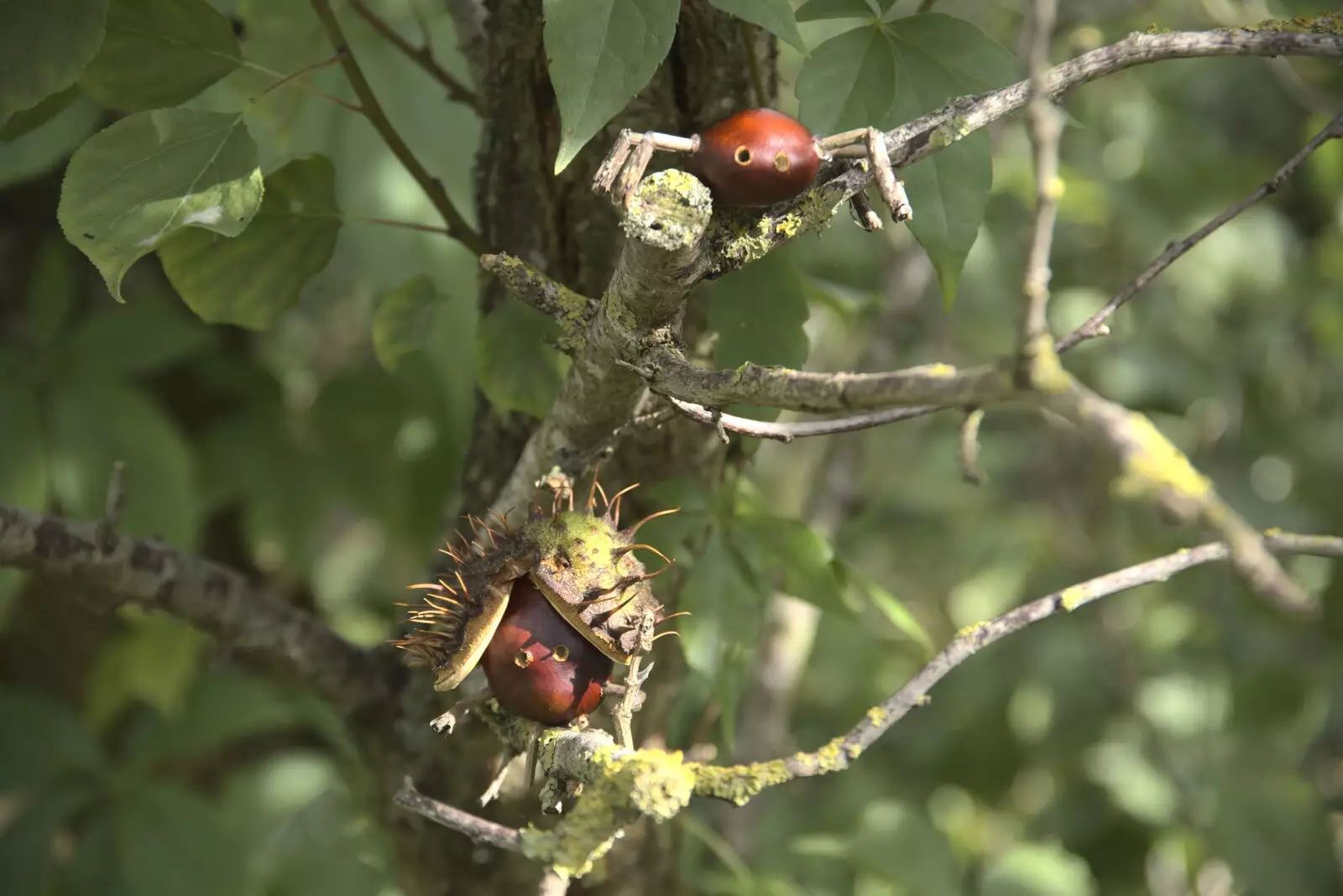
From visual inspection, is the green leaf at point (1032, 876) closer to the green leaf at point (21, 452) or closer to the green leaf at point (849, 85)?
the green leaf at point (849, 85)

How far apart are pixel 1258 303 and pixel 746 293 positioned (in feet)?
7.38

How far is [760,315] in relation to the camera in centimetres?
106

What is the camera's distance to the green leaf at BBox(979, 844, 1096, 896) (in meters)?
1.91

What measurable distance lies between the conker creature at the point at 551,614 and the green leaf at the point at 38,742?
172 centimetres

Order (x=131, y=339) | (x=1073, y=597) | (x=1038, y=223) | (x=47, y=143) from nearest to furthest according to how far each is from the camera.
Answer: (x=1038, y=223) < (x=1073, y=597) < (x=47, y=143) < (x=131, y=339)

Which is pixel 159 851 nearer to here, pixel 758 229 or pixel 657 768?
pixel 657 768

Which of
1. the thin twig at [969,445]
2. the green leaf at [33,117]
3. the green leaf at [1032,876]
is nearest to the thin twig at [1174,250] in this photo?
the thin twig at [969,445]

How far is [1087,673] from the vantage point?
8.68ft

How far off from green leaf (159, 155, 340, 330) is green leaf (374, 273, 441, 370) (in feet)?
0.29

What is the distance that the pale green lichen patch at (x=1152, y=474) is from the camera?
22.2 inches

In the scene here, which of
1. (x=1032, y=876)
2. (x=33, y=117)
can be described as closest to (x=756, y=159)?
(x=33, y=117)

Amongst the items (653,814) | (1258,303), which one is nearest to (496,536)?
(653,814)

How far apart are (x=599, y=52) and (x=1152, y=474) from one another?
0.53 m

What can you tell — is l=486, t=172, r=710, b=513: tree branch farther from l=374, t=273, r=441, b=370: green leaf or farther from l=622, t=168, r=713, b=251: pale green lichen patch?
l=374, t=273, r=441, b=370: green leaf
